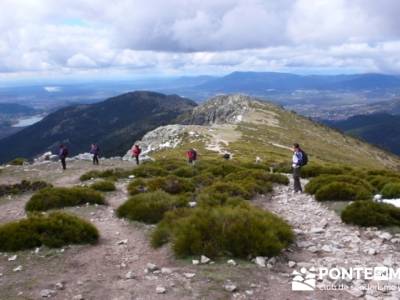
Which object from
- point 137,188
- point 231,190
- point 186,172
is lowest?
point 186,172

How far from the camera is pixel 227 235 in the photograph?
1219 centimetres

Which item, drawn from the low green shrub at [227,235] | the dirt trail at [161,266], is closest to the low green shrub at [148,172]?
the dirt trail at [161,266]

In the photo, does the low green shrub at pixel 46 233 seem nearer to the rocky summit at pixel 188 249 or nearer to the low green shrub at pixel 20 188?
the rocky summit at pixel 188 249

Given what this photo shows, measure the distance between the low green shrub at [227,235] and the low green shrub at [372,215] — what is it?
301cm

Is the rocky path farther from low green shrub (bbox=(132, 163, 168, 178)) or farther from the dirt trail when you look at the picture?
low green shrub (bbox=(132, 163, 168, 178))

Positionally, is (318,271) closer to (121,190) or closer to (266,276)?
(266,276)

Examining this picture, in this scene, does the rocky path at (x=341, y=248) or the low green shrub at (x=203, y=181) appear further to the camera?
the low green shrub at (x=203, y=181)

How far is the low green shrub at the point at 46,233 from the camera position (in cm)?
1360

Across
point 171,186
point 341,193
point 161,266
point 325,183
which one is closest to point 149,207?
point 161,266

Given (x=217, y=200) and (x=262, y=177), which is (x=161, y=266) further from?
(x=262, y=177)

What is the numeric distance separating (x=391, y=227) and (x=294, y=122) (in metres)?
162

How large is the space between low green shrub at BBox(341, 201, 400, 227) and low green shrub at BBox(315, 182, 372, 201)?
3.43 metres

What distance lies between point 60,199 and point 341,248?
1214 cm

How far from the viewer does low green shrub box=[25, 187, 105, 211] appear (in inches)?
781
